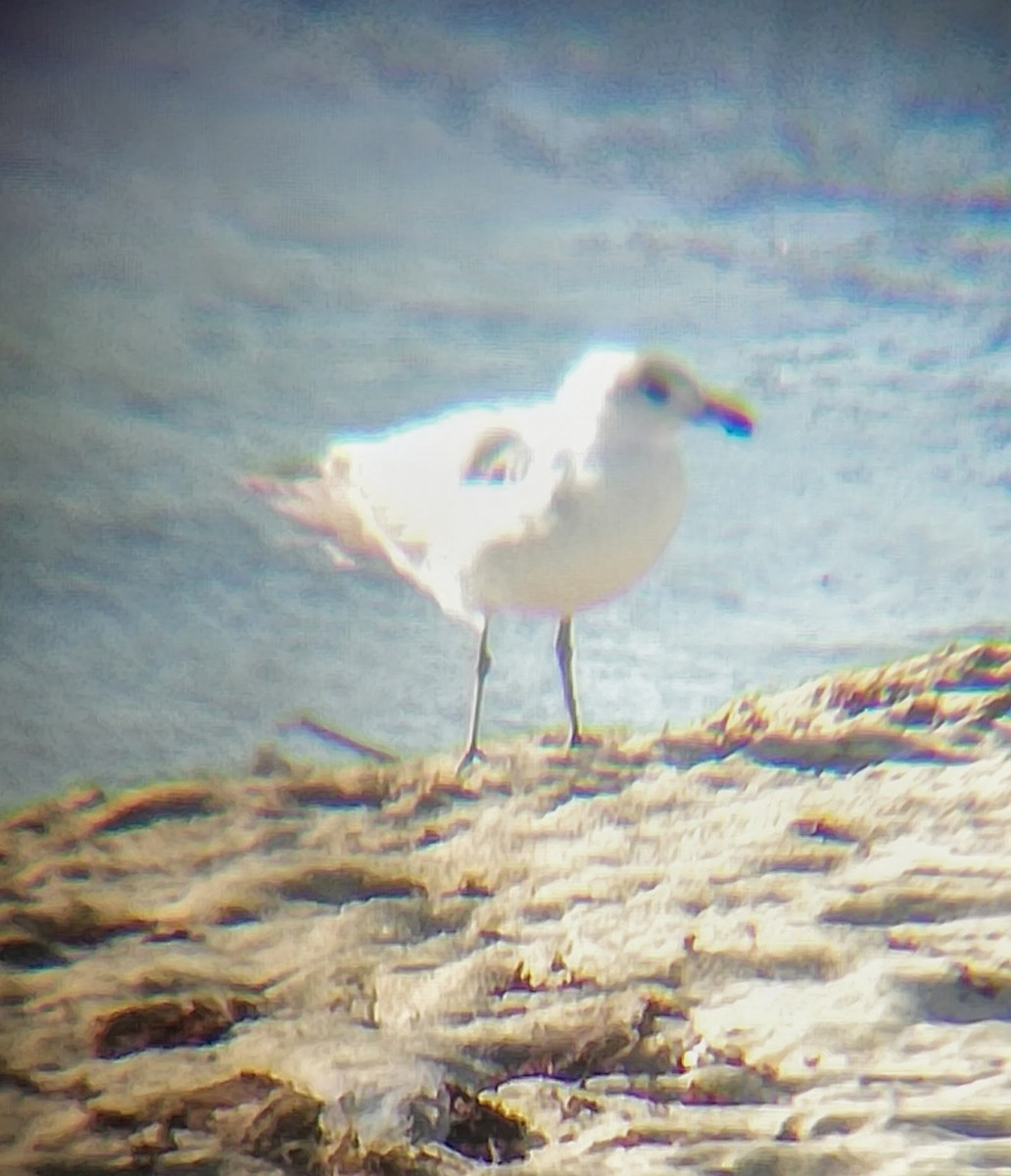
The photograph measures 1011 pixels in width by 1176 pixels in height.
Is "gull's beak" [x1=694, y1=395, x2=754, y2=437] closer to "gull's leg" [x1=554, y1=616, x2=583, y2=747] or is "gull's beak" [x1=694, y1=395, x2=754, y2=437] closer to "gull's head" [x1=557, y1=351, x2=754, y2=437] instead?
"gull's head" [x1=557, y1=351, x2=754, y2=437]

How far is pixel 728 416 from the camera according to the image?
1.98m

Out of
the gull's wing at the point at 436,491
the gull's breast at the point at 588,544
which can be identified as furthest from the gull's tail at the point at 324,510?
the gull's breast at the point at 588,544

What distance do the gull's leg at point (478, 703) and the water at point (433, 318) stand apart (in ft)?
0.05

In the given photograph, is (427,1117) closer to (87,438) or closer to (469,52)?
(87,438)

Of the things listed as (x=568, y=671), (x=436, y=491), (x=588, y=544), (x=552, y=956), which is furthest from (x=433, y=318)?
(x=552, y=956)

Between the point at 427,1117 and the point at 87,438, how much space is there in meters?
0.86

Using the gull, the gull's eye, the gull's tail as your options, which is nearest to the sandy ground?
the gull

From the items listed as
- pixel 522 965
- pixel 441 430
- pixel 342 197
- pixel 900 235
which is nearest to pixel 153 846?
pixel 522 965

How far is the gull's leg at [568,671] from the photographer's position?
6.53ft

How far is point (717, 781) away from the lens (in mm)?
2006

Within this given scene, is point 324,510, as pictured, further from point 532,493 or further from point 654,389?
point 654,389

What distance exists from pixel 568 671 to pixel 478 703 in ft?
0.37

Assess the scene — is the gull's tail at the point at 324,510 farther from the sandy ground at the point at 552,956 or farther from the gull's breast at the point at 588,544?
the sandy ground at the point at 552,956

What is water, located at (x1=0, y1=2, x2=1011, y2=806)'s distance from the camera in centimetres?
200
